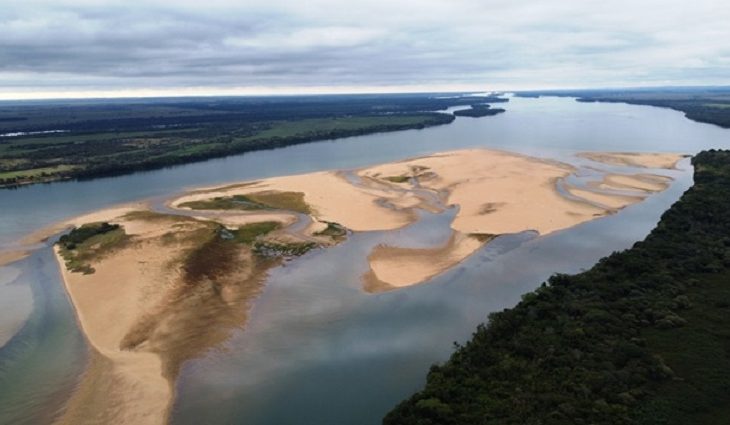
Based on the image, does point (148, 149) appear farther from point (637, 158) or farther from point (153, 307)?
point (637, 158)

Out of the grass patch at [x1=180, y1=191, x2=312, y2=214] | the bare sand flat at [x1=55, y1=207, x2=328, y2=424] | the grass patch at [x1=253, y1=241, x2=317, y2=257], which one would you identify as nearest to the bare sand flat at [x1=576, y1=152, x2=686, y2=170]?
the grass patch at [x1=180, y1=191, x2=312, y2=214]

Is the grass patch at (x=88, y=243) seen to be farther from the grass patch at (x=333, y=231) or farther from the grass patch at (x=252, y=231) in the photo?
the grass patch at (x=333, y=231)

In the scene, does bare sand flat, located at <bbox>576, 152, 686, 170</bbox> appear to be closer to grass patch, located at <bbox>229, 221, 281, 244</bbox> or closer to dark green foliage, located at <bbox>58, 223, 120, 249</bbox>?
grass patch, located at <bbox>229, 221, 281, 244</bbox>

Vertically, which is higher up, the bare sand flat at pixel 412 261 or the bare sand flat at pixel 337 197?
the bare sand flat at pixel 337 197

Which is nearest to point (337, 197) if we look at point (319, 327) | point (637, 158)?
point (319, 327)

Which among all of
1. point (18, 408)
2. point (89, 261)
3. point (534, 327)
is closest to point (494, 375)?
point (534, 327)

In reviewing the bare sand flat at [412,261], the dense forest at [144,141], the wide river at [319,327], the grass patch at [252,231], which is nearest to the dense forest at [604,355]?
the wide river at [319,327]
